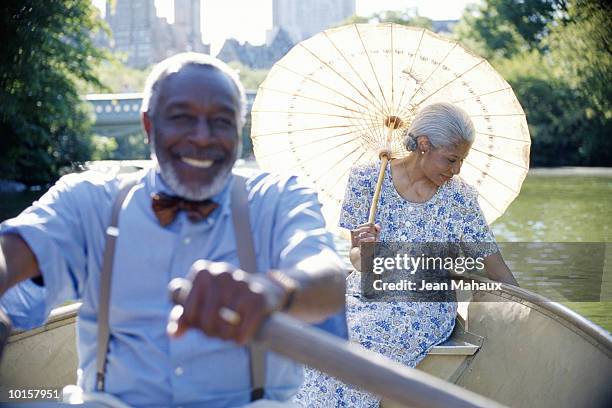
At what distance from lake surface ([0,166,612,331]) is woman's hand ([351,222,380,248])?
3433 millimetres

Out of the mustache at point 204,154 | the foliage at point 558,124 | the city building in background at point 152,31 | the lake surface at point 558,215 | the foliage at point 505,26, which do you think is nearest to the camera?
the mustache at point 204,154

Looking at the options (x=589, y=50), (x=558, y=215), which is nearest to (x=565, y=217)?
(x=558, y=215)

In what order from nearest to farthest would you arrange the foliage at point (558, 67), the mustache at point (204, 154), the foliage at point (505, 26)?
1. the mustache at point (204, 154)
2. the foliage at point (558, 67)
3. the foliage at point (505, 26)

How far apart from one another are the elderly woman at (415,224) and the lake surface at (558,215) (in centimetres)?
313

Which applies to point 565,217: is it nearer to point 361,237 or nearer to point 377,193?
point 377,193

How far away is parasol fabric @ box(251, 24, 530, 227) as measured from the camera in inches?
145

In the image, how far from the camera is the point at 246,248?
1776 mm

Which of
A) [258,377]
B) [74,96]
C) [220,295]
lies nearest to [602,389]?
[258,377]

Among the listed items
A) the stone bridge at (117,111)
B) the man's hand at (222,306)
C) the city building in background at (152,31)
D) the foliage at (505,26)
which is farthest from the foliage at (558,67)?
the city building in background at (152,31)

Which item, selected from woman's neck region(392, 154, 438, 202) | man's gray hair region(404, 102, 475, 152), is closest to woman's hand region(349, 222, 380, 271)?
woman's neck region(392, 154, 438, 202)

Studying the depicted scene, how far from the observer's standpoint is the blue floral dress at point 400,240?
10.5ft

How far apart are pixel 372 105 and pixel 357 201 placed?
1.79ft

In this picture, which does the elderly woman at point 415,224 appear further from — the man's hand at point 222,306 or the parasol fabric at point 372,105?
the man's hand at point 222,306

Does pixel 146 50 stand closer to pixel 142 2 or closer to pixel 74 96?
pixel 142 2
